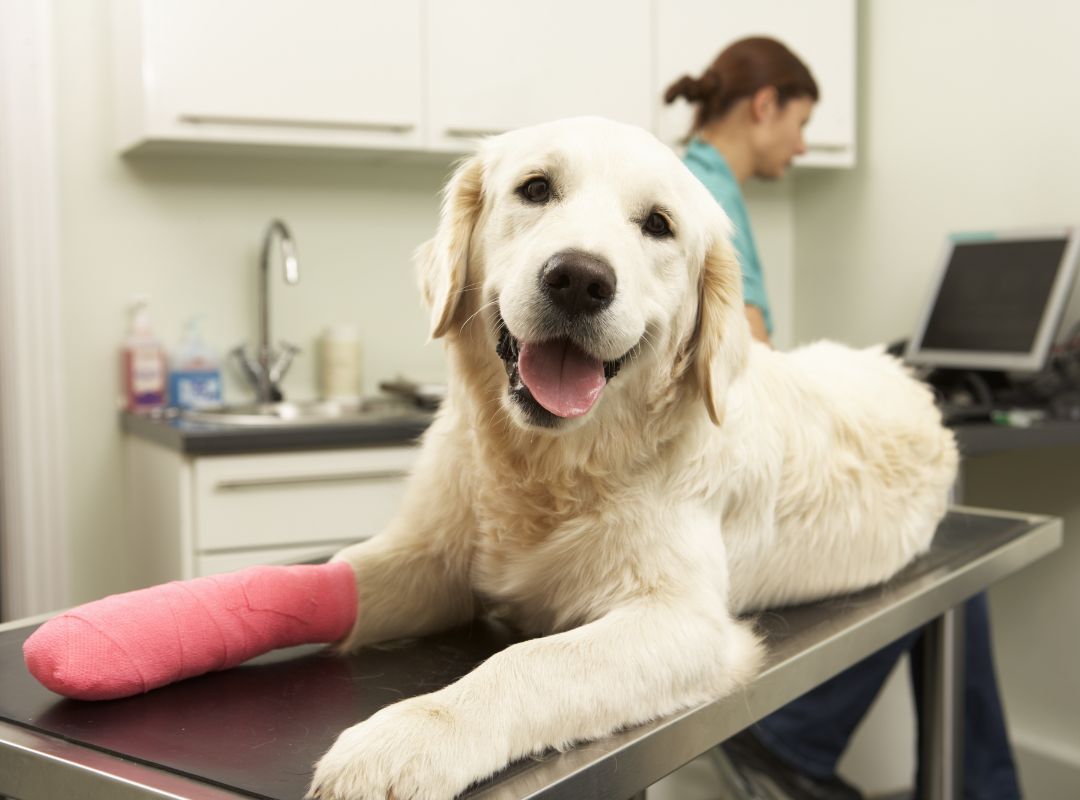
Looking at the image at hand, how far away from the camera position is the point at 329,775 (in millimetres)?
776

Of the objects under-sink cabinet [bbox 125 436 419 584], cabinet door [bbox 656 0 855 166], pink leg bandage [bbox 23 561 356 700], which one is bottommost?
under-sink cabinet [bbox 125 436 419 584]

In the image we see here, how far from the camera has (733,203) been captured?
8.29ft

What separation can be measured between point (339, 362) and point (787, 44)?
5.81 ft

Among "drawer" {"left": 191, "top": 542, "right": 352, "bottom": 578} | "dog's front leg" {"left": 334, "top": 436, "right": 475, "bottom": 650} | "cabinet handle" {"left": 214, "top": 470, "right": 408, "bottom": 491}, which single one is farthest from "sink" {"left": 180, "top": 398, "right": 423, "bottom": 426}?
"dog's front leg" {"left": 334, "top": 436, "right": 475, "bottom": 650}

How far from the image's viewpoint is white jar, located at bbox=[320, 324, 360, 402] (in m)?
3.15

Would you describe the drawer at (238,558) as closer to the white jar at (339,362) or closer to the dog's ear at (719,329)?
the white jar at (339,362)

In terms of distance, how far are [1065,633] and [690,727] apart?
7.82 ft

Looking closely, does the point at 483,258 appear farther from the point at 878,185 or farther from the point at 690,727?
the point at 878,185

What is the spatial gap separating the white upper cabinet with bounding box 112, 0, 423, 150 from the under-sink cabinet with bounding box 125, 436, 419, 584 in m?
0.86

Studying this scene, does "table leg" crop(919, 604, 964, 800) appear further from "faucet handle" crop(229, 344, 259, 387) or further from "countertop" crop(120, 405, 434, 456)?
"faucet handle" crop(229, 344, 259, 387)

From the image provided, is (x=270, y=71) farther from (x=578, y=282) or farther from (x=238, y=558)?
(x=578, y=282)

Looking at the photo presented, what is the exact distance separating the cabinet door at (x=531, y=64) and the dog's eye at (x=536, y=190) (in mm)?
1881

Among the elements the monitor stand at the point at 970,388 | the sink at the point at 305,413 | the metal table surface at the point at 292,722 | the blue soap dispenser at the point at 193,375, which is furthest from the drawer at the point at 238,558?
the monitor stand at the point at 970,388

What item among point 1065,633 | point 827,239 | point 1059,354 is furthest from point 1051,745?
point 827,239
